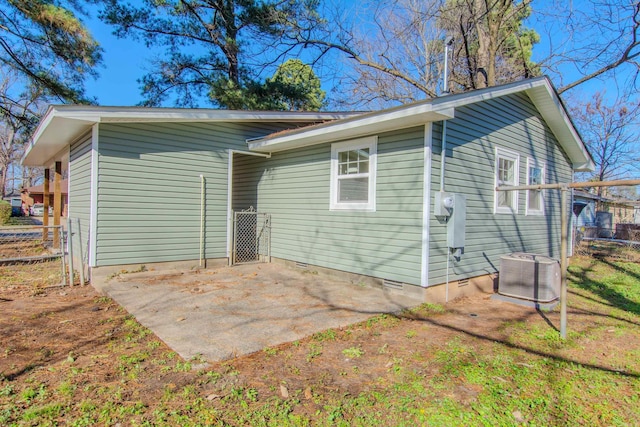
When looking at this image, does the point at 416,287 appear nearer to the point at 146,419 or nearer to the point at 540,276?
the point at 540,276

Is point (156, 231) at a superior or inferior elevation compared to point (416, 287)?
superior

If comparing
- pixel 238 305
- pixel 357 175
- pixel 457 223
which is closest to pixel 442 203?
pixel 457 223

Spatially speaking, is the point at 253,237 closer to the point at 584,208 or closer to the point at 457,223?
the point at 457,223

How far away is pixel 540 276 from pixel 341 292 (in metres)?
2.96

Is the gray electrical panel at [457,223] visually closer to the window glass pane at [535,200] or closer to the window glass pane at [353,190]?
the window glass pane at [353,190]

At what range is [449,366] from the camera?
3270mm

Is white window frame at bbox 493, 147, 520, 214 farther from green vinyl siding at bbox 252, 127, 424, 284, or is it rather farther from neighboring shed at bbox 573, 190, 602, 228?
neighboring shed at bbox 573, 190, 602, 228

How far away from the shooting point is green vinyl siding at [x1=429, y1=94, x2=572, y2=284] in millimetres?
5523

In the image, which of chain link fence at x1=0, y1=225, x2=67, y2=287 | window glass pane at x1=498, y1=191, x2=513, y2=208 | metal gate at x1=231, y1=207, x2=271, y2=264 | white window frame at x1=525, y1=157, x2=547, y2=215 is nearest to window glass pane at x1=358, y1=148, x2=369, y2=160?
window glass pane at x1=498, y1=191, x2=513, y2=208

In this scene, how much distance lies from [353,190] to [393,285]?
1.80m

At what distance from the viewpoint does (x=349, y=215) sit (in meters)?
6.37

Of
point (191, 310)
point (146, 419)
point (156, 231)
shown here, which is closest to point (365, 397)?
point (146, 419)

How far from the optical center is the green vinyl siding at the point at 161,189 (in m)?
6.37

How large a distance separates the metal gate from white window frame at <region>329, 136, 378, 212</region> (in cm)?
214
